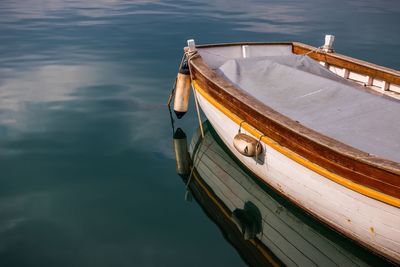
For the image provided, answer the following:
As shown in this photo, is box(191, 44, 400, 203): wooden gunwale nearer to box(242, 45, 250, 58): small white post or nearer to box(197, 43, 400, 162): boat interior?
box(197, 43, 400, 162): boat interior

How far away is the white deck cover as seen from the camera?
503cm

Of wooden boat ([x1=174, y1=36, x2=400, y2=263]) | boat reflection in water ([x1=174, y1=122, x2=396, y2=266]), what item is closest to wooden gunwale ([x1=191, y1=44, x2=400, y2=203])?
wooden boat ([x1=174, y1=36, x2=400, y2=263])

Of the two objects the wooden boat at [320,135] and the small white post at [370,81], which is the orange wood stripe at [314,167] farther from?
the small white post at [370,81]

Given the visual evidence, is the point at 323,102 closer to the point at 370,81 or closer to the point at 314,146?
the point at 314,146

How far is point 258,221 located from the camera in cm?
618

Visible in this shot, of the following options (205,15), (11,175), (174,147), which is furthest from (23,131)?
(205,15)

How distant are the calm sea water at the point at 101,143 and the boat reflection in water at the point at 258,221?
294mm

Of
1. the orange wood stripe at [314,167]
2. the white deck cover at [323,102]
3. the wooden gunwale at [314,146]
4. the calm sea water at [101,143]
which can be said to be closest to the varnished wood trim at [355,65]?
the white deck cover at [323,102]

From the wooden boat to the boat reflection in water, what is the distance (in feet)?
1.31

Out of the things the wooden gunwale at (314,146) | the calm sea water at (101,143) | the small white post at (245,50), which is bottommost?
the calm sea water at (101,143)

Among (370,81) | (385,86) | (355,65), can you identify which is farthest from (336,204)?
(355,65)

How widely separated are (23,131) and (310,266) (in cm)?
761

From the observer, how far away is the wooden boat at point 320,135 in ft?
14.4

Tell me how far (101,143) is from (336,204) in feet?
18.7
